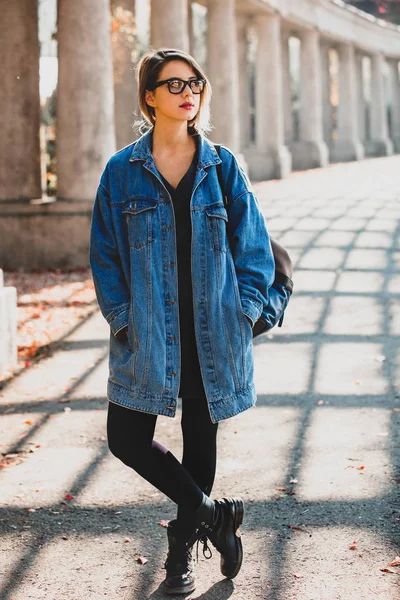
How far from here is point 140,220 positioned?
335cm

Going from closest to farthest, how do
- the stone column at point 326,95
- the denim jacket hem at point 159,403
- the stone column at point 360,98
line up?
the denim jacket hem at point 159,403 → the stone column at point 326,95 → the stone column at point 360,98

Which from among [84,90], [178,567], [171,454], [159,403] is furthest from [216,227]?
[84,90]

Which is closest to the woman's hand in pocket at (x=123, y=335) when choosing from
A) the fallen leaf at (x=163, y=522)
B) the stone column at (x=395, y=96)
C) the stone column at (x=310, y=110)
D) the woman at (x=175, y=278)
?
the woman at (x=175, y=278)

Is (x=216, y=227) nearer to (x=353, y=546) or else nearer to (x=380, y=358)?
(x=353, y=546)

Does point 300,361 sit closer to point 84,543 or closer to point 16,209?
point 84,543

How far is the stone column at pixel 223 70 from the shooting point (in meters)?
20.0

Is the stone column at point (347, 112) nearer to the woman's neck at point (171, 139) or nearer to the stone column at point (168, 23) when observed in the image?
the stone column at point (168, 23)

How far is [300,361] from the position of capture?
7309 mm

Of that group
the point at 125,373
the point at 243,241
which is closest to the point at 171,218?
the point at 243,241

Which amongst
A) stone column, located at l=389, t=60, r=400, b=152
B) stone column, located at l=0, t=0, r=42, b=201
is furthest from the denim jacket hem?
stone column, located at l=389, t=60, r=400, b=152

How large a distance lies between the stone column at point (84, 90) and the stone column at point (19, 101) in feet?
2.44

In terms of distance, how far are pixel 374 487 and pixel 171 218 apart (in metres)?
1.89

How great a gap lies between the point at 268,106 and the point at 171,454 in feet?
70.6

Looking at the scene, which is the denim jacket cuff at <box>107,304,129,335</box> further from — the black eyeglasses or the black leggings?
the black eyeglasses
